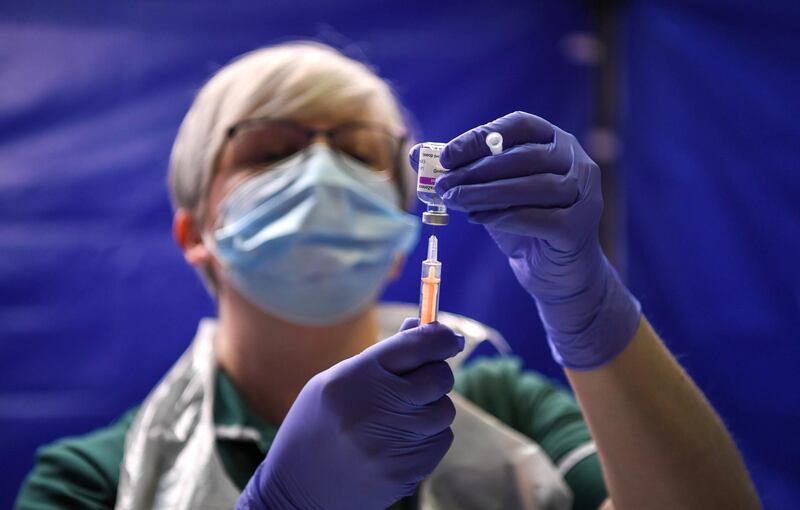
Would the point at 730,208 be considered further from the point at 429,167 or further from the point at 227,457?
the point at 227,457

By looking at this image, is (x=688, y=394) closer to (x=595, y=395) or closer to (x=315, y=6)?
(x=595, y=395)

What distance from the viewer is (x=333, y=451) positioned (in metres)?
0.65

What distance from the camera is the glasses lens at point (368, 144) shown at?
3.68ft

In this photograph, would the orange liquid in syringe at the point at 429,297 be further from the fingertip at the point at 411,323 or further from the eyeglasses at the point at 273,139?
the eyeglasses at the point at 273,139

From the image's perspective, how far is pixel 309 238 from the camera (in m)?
0.97

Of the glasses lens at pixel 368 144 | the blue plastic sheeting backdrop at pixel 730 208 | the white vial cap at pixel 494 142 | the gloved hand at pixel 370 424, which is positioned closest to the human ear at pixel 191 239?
the glasses lens at pixel 368 144

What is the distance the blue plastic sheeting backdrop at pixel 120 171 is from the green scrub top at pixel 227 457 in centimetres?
40

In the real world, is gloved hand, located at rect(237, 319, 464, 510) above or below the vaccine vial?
below

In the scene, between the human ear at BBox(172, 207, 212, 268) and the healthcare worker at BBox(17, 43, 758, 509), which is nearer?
the healthcare worker at BBox(17, 43, 758, 509)

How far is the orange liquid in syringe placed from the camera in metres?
0.68

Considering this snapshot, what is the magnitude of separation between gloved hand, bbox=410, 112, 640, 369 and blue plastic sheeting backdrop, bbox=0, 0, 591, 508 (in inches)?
33.9

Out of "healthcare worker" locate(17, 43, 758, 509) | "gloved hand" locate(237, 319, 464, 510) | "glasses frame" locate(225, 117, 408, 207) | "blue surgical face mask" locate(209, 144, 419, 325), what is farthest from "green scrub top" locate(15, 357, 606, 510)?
"glasses frame" locate(225, 117, 408, 207)

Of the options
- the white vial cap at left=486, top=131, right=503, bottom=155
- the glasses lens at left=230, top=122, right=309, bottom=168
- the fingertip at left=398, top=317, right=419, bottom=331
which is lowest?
the fingertip at left=398, top=317, right=419, bottom=331

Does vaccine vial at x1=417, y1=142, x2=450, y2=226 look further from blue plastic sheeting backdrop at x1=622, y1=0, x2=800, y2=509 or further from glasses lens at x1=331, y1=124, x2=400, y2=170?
blue plastic sheeting backdrop at x1=622, y1=0, x2=800, y2=509
